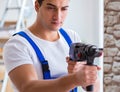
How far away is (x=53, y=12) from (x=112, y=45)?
7.83 ft

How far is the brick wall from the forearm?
8.18 ft

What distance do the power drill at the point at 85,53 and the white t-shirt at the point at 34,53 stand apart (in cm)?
11

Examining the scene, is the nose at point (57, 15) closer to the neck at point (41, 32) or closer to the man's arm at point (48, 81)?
the neck at point (41, 32)

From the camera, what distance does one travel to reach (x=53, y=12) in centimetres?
103

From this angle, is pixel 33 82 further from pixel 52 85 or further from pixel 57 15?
pixel 57 15

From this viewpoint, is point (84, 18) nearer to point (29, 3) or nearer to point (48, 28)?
point (29, 3)

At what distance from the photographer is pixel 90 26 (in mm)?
2463

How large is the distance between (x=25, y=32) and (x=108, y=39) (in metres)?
2.36

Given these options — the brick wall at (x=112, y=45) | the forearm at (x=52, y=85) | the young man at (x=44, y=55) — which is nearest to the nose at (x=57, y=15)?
the young man at (x=44, y=55)

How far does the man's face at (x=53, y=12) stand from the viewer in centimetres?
103

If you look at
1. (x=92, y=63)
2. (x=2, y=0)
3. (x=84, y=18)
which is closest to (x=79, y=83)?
(x=92, y=63)

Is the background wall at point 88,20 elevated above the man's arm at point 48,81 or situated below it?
above

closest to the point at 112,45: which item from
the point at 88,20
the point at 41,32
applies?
the point at 88,20

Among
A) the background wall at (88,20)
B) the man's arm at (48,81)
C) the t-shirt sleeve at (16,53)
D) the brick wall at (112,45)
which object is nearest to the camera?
the man's arm at (48,81)
